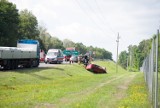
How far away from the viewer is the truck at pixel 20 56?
38653 mm

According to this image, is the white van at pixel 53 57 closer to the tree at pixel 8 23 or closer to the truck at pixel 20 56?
the truck at pixel 20 56

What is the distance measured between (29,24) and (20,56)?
65097mm

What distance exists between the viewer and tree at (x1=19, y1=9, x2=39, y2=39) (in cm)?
10494

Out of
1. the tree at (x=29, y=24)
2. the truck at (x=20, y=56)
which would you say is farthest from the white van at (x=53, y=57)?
the tree at (x=29, y=24)

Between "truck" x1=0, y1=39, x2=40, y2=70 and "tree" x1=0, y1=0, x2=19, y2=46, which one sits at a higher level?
"tree" x1=0, y1=0, x2=19, y2=46

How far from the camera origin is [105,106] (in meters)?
15.1

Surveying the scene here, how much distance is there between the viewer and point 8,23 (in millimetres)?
81062

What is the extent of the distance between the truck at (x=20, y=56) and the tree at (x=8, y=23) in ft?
93.5

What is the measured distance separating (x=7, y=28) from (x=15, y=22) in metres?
5.31

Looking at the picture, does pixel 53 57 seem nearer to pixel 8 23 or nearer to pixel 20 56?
pixel 8 23

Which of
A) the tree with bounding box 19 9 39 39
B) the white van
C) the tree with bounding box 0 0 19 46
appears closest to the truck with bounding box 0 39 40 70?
the white van

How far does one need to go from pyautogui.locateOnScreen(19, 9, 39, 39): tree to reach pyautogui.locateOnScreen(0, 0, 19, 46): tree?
58.9ft

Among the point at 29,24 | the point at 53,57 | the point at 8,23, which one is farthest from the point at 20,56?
the point at 29,24

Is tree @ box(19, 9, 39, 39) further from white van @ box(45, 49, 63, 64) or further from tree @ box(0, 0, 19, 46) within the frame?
white van @ box(45, 49, 63, 64)
